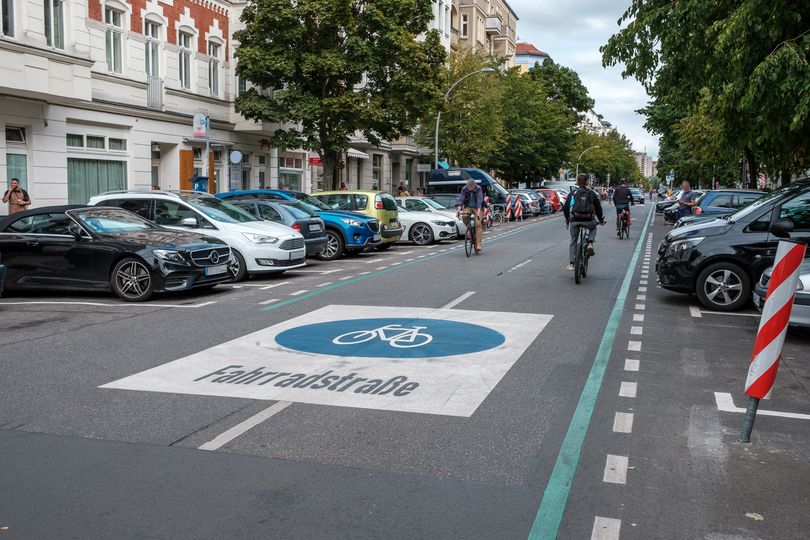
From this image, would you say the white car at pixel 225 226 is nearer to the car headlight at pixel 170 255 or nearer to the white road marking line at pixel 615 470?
the car headlight at pixel 170 255

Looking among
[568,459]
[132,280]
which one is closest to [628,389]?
[568,459]

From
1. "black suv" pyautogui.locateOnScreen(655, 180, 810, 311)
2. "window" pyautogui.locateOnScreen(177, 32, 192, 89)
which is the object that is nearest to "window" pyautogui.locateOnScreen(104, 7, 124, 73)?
"window" pyautogui.locateOnScreen(177, 32, 192, 89)

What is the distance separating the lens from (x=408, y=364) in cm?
786

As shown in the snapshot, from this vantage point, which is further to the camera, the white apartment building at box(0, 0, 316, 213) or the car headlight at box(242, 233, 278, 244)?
the white apartment building at box(0, 0, 316, 213)

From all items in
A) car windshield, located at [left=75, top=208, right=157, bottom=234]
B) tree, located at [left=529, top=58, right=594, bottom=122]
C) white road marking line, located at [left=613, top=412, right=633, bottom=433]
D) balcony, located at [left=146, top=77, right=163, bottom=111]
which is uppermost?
tree, located at [left=529, top=58, right=594, bottom=122]

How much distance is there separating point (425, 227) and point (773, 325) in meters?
20.4

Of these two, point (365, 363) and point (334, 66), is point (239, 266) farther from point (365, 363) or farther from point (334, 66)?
point (334, 66)

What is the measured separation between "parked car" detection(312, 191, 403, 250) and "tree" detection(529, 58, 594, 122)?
67492 mm

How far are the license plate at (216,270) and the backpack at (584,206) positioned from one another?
6028 mm

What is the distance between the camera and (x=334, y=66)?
96.1 ft

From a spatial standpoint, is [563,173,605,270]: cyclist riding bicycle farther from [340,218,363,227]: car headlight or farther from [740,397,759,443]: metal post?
[740,397,759,443]: metal post

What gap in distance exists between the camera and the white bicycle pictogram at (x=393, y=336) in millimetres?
8930

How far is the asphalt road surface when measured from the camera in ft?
14.0

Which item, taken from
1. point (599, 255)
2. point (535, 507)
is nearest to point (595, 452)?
point (535, 507)
